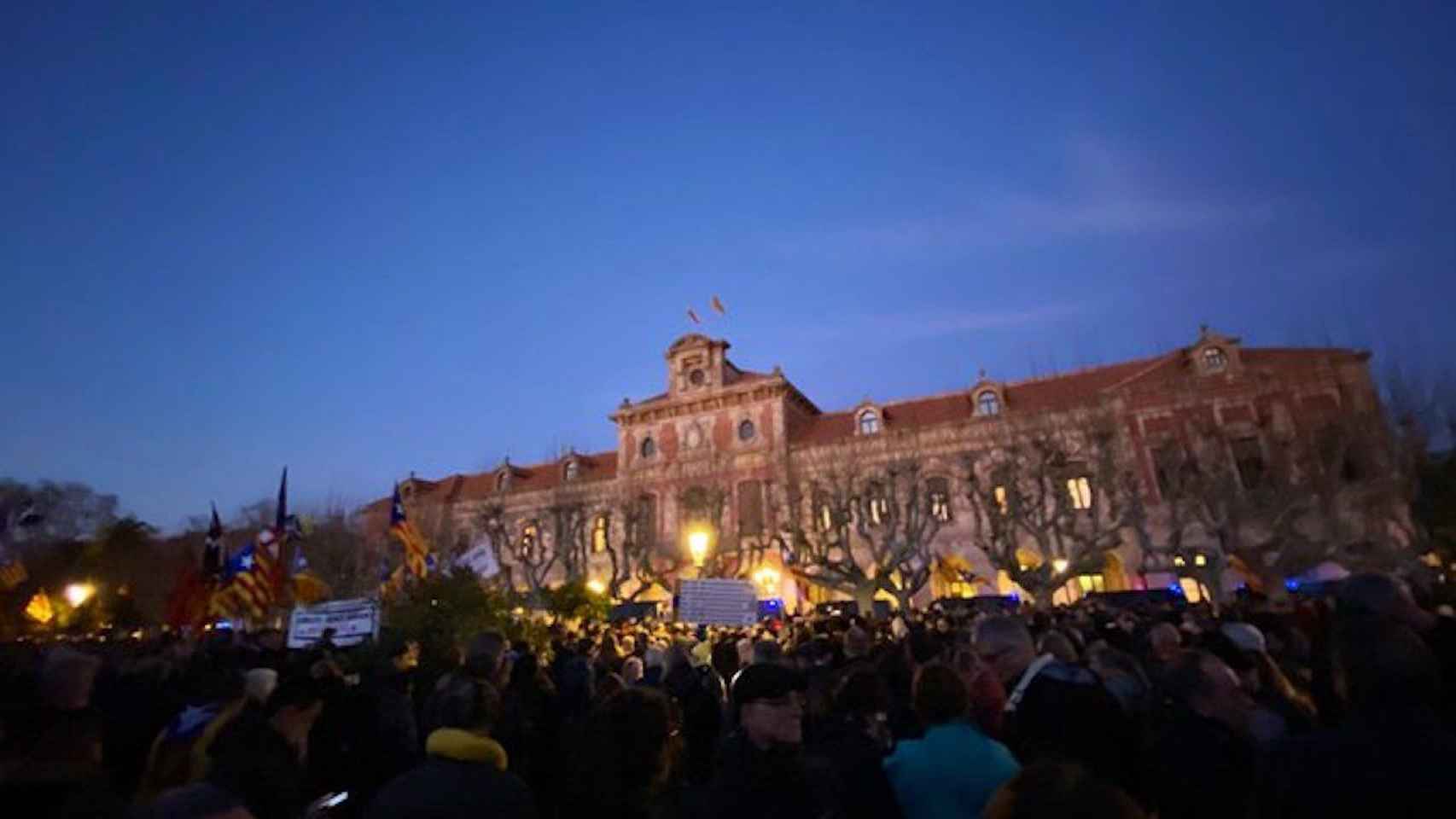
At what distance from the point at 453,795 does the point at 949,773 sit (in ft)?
6.90

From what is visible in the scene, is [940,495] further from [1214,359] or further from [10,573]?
[10,573]

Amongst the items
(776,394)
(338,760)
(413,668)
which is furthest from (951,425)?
(338,760)

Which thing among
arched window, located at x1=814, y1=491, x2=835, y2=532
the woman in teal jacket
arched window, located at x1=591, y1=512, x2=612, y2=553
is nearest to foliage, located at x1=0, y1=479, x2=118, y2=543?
arched window, located at x1=591, y1=512, x2=612, y2=553

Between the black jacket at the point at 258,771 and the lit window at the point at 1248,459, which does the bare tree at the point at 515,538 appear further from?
the black jacket at the point at 258,771

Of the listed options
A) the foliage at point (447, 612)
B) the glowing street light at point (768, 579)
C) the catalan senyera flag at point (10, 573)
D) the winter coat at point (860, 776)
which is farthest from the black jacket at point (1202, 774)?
the glowing street light at point (768, 579)

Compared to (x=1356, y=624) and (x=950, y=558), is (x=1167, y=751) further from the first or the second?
(x=950, y=558)

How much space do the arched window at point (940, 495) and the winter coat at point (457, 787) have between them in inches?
1278

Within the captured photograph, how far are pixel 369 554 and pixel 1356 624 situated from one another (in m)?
48.0

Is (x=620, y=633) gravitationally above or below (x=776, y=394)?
below

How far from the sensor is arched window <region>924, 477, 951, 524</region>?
34156 mm

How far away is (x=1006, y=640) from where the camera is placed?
5008 millimetres

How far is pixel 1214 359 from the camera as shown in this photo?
3209 cm

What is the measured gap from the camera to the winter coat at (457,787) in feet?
8.77

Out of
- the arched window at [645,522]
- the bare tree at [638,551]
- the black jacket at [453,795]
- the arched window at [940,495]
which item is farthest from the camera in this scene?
the arched window at [645,522]
